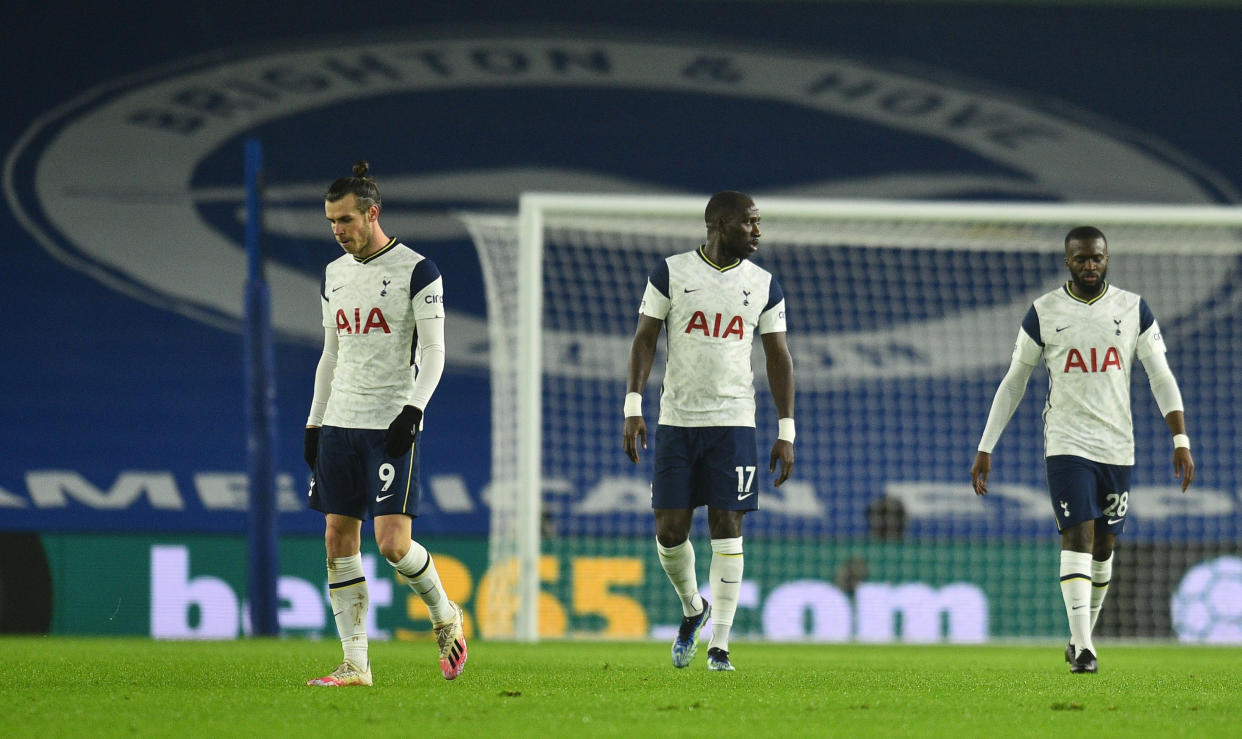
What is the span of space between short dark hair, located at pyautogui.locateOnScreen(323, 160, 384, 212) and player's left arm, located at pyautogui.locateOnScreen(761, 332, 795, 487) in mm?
1784

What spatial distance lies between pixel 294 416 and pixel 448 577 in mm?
3860

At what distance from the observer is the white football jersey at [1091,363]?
21.7 ft

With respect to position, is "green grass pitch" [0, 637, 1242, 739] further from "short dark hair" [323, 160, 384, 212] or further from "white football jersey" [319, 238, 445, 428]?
"short dark hair" [323, 160, 384, 212]

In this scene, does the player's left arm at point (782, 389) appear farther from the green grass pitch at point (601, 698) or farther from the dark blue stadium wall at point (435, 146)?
the dark blue stadium wall at point (435, 146)

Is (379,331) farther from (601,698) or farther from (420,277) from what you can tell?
(601,698)

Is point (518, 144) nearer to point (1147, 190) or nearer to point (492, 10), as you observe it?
point (492, 10)

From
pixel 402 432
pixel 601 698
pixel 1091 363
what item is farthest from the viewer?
pixel 1091 363

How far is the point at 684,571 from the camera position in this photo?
6.46 m

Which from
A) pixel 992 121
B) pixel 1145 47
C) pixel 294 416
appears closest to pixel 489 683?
pixel 294 416

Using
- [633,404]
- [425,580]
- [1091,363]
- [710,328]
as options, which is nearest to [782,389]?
[710,328]

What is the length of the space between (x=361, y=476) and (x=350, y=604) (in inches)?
18.9

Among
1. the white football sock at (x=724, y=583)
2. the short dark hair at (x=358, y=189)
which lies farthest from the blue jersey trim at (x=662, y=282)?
the short dark hair at (x=358, y=189)

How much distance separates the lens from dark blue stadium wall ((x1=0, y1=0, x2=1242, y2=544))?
49.6ft

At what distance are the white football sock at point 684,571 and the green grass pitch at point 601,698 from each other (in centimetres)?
28
